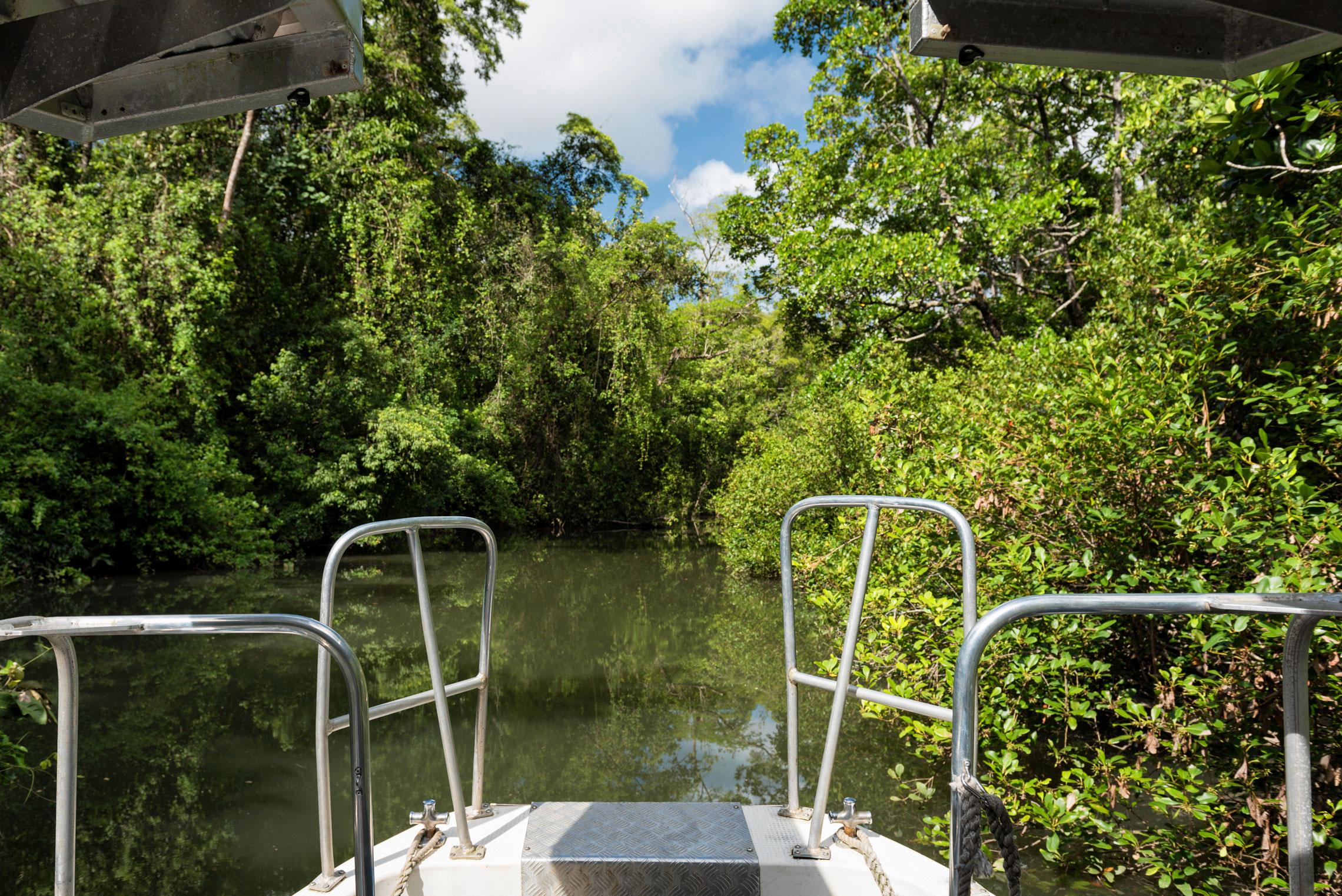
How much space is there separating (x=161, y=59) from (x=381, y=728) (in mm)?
4692

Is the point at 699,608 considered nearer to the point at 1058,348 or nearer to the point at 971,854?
the point at 1058,348

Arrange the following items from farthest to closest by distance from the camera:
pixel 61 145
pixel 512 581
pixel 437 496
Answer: pixel 437 496
pixel 61 145
pixel 512 581

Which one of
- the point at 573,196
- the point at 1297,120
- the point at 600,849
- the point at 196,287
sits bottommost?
the point at 600,849

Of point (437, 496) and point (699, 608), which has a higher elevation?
point (437, 496)

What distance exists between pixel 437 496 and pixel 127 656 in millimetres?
9413

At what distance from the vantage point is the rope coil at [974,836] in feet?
3.35

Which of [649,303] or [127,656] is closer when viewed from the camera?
[127,656]

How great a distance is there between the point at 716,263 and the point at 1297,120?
789 inches

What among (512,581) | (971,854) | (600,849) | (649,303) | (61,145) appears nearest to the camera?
(971,854)

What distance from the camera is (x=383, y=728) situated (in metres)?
5.47

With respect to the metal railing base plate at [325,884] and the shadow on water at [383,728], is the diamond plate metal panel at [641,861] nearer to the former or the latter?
the metal railing base plate at [325,884]

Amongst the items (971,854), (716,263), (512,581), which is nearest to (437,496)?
(512,581)

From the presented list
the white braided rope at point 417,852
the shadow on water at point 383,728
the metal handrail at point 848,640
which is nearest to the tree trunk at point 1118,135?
the shadow on water at point 383,728

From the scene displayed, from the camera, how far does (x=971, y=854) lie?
104cm
